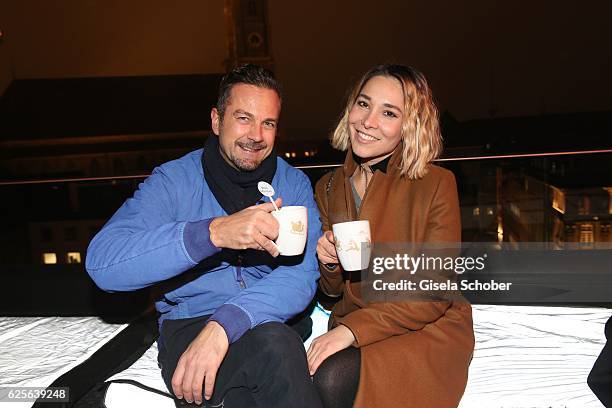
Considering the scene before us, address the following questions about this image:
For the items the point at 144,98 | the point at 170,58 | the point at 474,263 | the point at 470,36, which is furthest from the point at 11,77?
the point at 144,98

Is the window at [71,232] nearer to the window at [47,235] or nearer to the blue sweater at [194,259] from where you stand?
the window at [47,235]

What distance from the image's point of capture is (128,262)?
4.10ft

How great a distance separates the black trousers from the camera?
1175mm

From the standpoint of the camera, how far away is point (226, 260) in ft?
5.08

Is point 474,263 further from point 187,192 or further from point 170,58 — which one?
point 170,58

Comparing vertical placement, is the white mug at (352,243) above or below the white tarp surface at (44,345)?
above

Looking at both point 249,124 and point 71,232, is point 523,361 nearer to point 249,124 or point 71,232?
point 249,124

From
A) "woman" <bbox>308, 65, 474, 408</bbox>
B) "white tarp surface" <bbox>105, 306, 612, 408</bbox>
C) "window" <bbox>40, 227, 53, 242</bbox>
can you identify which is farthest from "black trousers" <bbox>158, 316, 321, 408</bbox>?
"window" <bbox>40, 227, 53, 242</bbox>

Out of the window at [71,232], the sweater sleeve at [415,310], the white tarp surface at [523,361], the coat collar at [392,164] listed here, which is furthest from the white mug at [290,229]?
the window at [71,232]

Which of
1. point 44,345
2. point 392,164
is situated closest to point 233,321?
point 392,164

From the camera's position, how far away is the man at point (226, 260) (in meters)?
1.22

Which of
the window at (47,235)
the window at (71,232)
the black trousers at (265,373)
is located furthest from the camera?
the window at (47,235)

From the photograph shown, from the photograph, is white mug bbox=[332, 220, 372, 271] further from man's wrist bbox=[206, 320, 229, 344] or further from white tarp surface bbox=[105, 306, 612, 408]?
white tarp surface bbox=[105, 306, 612, 408]

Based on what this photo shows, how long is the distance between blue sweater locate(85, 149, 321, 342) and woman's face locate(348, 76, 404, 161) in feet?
0.82
